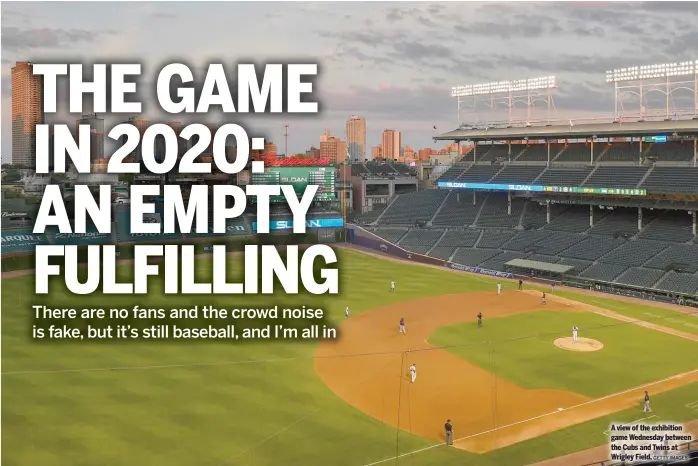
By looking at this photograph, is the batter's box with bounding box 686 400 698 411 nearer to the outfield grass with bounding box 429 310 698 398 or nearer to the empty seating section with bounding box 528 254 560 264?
the outfield grass with bounding box 429 310 698 398

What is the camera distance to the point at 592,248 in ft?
179

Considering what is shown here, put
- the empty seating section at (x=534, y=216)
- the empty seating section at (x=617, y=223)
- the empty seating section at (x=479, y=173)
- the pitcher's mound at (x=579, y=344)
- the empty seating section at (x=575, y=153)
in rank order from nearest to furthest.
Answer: the pitcher's mound at (x=579, y=344), the empty seating section at (x=617, y=223), the empty seating section at (x=575, y=153), the empty seating section at (x=534, y=216), the empty seating section at (x=479, y=173)

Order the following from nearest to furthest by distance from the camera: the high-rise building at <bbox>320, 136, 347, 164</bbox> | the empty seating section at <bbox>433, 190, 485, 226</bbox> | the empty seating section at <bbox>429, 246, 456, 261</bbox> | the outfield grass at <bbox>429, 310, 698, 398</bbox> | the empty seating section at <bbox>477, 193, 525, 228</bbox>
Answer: the outfield grass at <bbox>429, 310, 698, 398</bbox> < the empty seating section at <bbox>429, 246, 456, 261</bbox> < the empty seating section at <bbox>477, 193, 525, 228</bbox> < the empty seating section at <bbox>433, 190, 485, 226</bbox> < the high-rise building at <bbox>320, 136, 347, 164</bbox>

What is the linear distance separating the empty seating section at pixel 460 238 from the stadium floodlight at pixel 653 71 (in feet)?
64.7

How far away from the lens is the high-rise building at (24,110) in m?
52.3

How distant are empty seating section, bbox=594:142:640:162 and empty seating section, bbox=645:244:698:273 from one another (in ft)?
40.1

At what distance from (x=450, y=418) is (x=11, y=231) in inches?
1989

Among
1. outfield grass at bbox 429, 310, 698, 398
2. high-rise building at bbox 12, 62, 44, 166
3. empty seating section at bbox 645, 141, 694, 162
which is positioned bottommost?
outfield grass at bbox 429, 310, 698, 398

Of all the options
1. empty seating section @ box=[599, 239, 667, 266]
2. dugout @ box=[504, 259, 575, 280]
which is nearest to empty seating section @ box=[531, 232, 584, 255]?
dugout @ box=[504, 259, 575, 280]

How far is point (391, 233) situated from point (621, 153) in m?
25.8

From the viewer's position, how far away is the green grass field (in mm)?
20234

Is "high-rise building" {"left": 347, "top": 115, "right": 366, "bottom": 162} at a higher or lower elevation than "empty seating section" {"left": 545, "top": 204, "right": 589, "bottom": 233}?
higher

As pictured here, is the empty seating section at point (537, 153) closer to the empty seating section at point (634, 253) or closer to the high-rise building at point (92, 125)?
the empty seating section at point (634, 253)

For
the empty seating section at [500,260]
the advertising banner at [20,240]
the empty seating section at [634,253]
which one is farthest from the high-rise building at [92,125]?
the empty seating section at [634,253]
